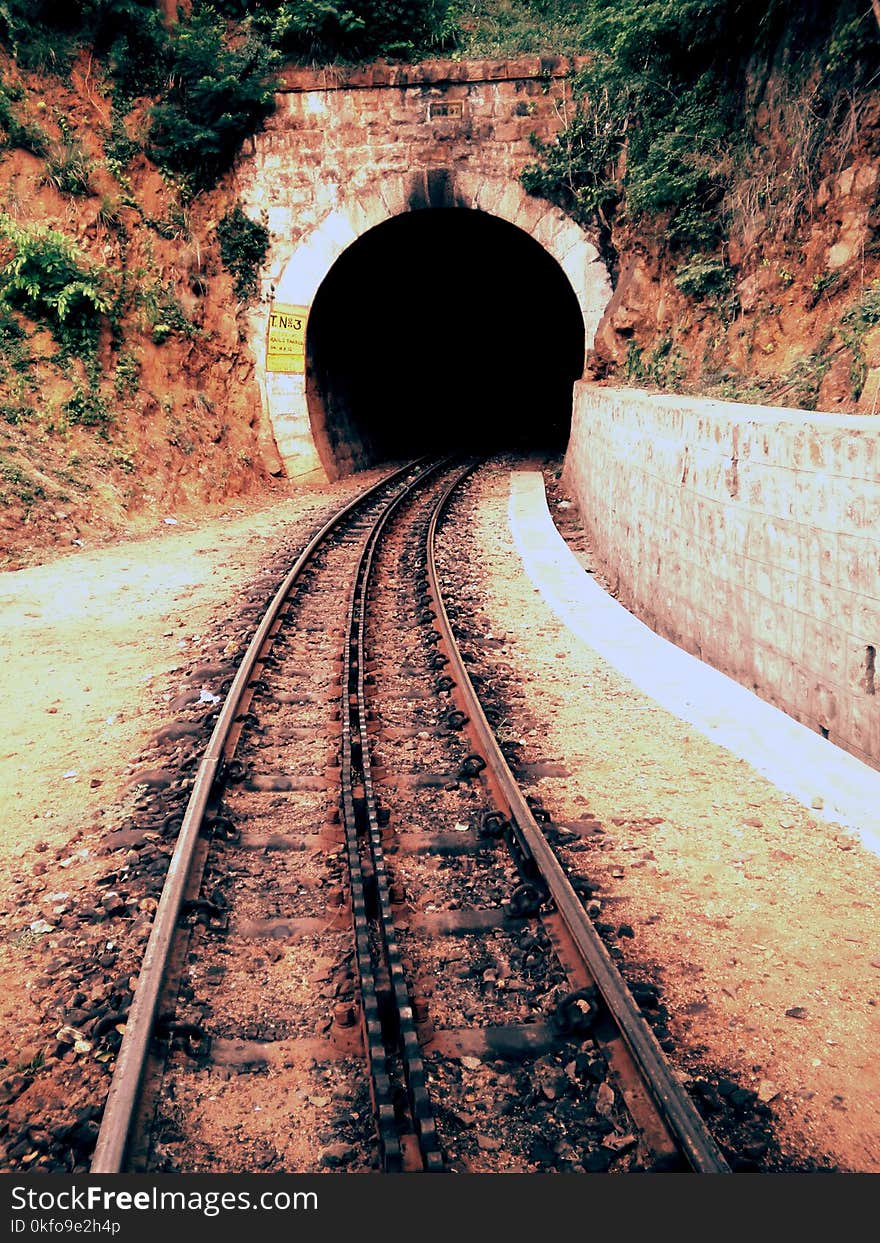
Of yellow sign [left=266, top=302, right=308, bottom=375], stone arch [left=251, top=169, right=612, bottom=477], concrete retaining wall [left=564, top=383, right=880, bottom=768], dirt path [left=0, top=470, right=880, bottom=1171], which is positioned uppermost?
stone arch [left=251, top=169, right=612, bottom=477]

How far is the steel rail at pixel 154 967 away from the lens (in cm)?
305

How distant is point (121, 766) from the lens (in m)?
6.32

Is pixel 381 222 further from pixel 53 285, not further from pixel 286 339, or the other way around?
pixel 53 285

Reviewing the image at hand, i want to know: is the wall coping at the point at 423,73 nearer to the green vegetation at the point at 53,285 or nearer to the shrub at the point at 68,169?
the shrub at the point at 68,169

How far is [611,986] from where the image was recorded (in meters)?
3.73

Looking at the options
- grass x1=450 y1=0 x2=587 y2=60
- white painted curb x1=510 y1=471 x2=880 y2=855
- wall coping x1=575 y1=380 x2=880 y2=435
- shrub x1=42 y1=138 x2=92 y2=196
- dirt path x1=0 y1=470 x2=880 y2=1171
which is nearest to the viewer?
dirt path x1=0 y1=470 x2=880 y2=1171

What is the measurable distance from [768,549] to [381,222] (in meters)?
14.1

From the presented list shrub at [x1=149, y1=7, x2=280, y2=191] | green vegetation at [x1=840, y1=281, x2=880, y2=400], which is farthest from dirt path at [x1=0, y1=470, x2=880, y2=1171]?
shrub at [x1=149, y1=7, x2=280, y2=191]

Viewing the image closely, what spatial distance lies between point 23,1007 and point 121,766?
2487 millimetres

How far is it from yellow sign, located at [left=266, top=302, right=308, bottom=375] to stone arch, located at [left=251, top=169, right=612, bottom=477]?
140mm

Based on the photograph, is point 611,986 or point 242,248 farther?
point 242,248

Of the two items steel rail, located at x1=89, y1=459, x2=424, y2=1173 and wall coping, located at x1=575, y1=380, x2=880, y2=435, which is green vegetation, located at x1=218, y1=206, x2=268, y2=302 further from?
steel rail, located at x1=89, y1=459, x2=424, y2=1173

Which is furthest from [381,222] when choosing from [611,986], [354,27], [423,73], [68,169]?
[611,986]

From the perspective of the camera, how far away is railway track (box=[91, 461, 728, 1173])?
3182 millimetres
